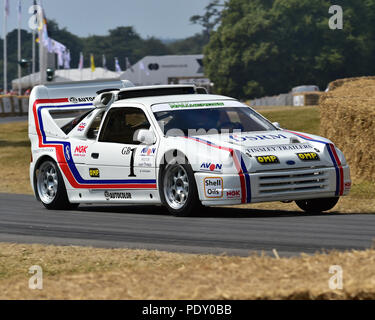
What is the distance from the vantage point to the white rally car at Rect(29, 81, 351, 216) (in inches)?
426

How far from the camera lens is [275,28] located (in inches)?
4087

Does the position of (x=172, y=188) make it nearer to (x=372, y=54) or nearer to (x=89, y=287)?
(x=89, y=287)

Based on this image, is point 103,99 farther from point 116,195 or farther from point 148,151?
point 148,151

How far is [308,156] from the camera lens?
11.1 meters

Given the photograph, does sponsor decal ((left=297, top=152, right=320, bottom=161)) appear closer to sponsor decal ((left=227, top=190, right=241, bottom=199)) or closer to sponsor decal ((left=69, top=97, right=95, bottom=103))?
sponsor decal ((left=227, top=190, right=241, bottom=199))

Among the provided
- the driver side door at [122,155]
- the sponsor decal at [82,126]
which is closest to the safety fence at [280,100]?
the sponsor decal at [82,126]

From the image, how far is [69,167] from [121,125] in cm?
100

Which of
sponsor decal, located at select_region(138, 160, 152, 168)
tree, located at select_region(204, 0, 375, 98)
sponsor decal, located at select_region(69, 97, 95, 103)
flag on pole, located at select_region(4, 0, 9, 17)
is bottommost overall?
sponsor decal, located at select_region(138, 160, 152, 168)

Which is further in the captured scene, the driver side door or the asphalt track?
the driver side door

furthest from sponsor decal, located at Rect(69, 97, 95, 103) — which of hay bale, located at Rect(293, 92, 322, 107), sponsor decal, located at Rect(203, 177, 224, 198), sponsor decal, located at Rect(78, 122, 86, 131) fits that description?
hay bale, located at Rect(293, 92, 322, 107)

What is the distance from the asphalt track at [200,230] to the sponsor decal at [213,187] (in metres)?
0.31

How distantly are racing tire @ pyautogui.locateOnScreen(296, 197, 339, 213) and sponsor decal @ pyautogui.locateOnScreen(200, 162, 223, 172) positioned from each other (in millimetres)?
1676

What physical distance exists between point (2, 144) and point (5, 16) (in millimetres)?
56723

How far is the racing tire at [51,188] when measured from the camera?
1328 cm
